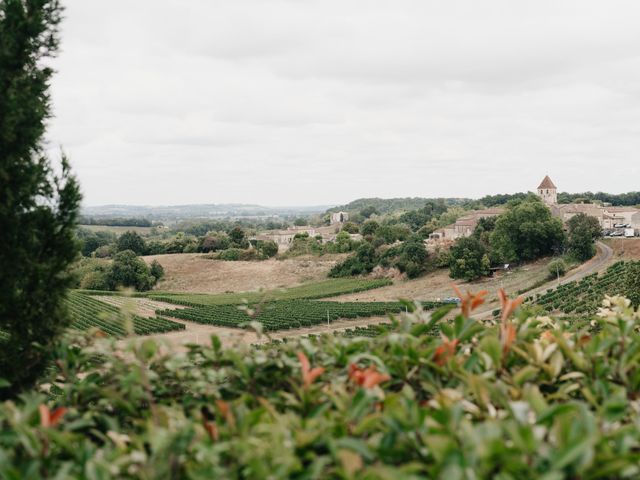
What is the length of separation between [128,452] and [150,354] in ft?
2.27

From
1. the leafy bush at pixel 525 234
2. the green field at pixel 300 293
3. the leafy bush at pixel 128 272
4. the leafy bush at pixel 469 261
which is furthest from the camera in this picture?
the leafy bush at pixel 128 272

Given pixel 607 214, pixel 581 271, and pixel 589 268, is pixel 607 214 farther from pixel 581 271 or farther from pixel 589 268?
pixel 581 271

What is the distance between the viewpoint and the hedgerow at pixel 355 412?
6.89 feet

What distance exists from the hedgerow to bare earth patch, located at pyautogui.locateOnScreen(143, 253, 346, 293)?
7738 cm

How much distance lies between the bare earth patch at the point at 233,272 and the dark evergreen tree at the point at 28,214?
251ft

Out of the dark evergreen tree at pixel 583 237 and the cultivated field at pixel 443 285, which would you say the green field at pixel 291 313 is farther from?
the dark evergreen tree at pixel 583 237

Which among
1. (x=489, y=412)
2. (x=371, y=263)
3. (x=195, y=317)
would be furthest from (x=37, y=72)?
(x=371, y=263)

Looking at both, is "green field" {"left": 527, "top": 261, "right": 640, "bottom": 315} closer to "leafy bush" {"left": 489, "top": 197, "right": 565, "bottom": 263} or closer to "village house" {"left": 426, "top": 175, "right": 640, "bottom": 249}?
"leafy bush" {"left": 489, "top": 197, "right": 565, "bottom": 263}

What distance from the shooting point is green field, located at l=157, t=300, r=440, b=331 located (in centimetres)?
4688

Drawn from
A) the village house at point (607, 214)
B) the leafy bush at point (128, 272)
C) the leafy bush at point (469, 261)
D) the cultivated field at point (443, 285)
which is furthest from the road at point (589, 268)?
the leafy bush at point (128, 272)

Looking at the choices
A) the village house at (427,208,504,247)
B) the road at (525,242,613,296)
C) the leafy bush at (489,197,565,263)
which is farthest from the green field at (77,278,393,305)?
the road at (525,242,613,296)

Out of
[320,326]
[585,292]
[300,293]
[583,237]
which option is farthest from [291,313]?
[583,237]

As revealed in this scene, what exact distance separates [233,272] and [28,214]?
8482cm

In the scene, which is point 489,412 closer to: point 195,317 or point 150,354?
point 150,354
